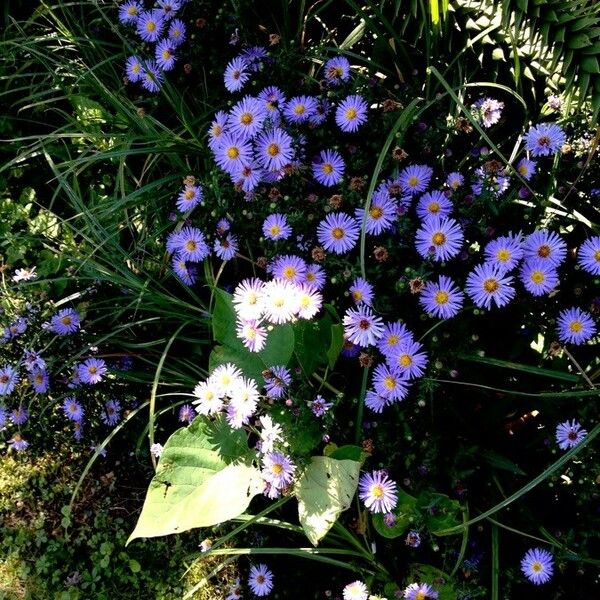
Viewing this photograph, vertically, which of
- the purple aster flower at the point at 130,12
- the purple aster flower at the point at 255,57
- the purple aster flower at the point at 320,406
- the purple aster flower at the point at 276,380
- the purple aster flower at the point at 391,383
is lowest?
the purple aster flower at the point at 320,406

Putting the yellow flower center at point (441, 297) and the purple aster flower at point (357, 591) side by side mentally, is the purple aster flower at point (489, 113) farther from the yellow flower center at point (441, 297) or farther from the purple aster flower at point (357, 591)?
the purple aster flower at point (357, 591)

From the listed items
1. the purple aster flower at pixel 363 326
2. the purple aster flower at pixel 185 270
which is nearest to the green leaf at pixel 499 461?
the purple aster flower at pixel 363 326

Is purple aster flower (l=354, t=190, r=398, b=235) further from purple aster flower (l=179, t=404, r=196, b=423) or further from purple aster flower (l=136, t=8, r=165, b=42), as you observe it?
purple aster flower (l=136, t=8, r=165, b=42)

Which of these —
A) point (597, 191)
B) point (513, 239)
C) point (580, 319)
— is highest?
point (597, 191)

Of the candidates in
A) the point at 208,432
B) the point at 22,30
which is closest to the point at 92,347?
the point at 208,432

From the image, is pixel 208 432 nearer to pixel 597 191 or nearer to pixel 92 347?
pixel 92 347

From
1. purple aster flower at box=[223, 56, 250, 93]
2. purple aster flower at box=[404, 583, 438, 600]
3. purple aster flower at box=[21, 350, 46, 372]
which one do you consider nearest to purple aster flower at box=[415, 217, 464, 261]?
purple aster flower at box=[223, 56, 250, 93]
